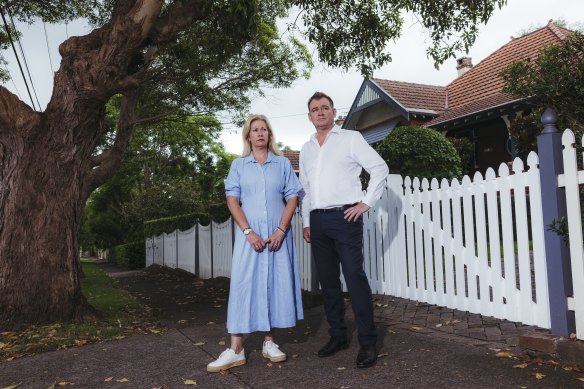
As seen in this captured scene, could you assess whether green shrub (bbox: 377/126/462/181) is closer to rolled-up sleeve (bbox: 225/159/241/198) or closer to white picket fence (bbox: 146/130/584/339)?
white picket fence (bbox: 146/130/584/339)

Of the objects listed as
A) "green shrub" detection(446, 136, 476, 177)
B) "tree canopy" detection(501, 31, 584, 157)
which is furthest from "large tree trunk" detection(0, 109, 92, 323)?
"green shrub" detection(446, 136, 476, 177)

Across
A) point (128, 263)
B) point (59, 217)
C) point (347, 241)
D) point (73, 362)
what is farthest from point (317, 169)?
point (128, 263)

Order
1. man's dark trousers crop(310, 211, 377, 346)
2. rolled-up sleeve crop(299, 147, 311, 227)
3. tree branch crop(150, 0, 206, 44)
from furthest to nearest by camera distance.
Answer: tree branch crop(150, 0, 206, 44) → rolled-up sleeve crop(299, 147, 311, 227) → man's dark trousers crop(310, 211, 377, 346)

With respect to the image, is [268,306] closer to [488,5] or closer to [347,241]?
[347,241]

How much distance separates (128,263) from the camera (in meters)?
25.3

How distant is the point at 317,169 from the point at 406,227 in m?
1.96

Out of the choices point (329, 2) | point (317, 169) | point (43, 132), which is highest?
point (329, 2)

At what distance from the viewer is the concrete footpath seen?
3357mm

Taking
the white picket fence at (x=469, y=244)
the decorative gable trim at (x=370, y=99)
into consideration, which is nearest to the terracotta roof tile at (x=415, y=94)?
the decorative gable trim at (x=370, y=99)

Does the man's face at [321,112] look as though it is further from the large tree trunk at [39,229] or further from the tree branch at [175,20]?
the large tree trunk at [39,229]

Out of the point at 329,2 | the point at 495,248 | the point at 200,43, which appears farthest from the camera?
the point at 200,43

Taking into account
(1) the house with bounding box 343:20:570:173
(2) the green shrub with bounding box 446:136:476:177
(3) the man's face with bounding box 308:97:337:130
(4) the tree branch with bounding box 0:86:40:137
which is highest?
(1) the house with bounding box 343:20:570:173

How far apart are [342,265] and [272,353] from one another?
877 millimetres

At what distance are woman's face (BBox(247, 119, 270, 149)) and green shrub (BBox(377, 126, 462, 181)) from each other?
7325 millimetres
